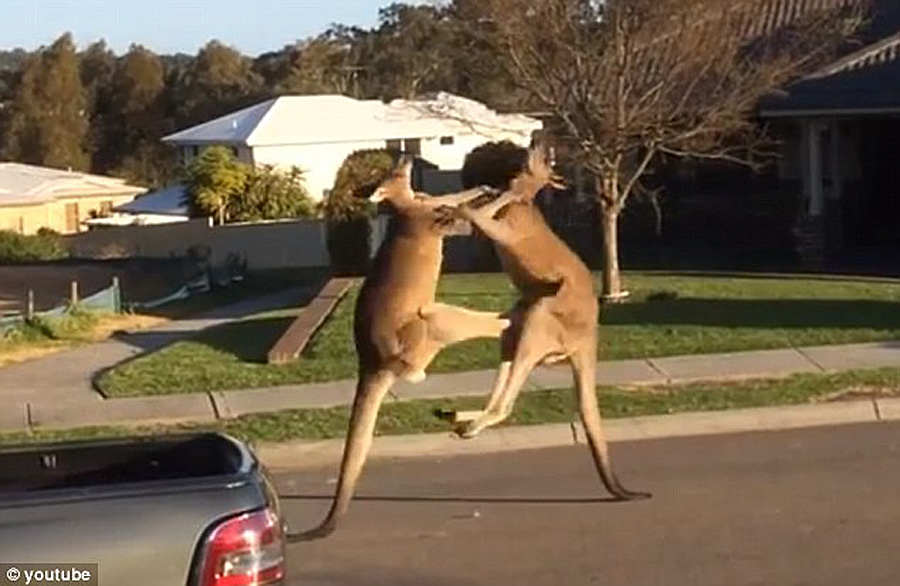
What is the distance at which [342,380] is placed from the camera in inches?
694

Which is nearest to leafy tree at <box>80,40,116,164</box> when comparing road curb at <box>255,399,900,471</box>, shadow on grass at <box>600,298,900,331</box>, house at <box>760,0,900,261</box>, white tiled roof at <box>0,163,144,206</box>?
white tiled roof at <box>0,163,144,206</box>

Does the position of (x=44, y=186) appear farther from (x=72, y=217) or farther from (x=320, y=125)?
(x=320, y=125)

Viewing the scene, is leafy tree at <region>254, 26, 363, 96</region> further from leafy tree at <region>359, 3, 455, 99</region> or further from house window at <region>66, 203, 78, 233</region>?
house window at <region>66, 203, 78, 233</region>

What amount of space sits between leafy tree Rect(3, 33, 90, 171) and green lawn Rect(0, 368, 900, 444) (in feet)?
235

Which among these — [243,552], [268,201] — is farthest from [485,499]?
[268,201]

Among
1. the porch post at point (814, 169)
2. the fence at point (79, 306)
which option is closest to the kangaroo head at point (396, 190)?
the fence at point (79, 306)

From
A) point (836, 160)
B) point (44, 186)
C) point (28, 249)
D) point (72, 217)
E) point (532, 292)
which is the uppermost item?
point (836, 160)

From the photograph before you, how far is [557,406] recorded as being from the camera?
616 inches

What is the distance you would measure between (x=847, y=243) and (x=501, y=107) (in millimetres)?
9173

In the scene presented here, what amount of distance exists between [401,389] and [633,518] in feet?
19.2

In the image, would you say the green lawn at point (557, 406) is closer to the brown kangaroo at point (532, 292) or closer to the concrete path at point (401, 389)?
the concrete path at point (401, 389)

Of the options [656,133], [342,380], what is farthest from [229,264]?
[342,380]

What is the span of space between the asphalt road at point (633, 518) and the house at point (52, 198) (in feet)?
167

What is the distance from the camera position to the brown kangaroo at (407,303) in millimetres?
9359
